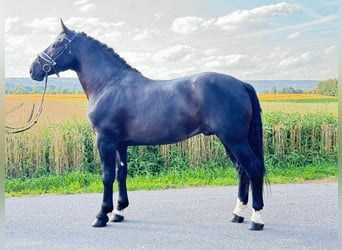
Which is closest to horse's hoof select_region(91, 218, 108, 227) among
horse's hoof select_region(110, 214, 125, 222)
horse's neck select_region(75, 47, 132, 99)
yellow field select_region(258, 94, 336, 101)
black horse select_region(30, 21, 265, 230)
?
black horse select_region(30, 21, 265, 230)

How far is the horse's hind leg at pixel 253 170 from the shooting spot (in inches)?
169

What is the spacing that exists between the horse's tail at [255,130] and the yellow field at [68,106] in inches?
125

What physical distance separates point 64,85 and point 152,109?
8.97 feet

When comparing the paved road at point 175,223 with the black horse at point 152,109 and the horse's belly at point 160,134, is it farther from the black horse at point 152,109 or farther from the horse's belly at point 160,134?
the horse's belly at point 160,134

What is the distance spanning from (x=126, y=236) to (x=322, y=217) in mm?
2184

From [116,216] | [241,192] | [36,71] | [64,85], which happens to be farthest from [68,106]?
[241,192]

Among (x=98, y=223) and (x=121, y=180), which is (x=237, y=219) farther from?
(x=98, y=223)

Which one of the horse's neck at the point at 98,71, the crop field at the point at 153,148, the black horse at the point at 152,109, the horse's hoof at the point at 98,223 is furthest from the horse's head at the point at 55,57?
the crop field at the point at 153,148

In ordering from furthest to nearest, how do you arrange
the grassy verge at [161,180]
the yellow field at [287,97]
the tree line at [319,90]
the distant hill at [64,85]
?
1. the yellow field at [287,97]
2. the tree line at [319,90]
3. the grassy verge at [161,180]
4. the distant hill at [64,85]

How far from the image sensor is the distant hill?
6.53 meters

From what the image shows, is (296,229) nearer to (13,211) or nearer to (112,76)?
(112,76)

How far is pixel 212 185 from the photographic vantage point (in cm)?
693

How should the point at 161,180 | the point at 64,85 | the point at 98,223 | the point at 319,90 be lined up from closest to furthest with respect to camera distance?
the point at 98,223, the point at 64,85, the point at 161,180, the point at 319,90

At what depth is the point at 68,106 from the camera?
7.73 meters
